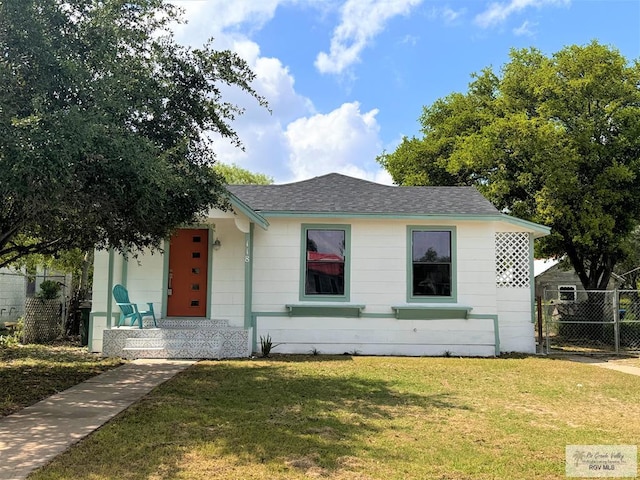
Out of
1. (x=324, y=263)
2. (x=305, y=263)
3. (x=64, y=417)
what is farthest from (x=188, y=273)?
(x=64, y=417)

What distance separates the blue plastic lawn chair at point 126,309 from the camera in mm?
10453

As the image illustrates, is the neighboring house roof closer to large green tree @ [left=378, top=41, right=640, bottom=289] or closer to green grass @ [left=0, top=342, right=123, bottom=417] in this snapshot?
large green tree @ [left=378, top=41, right=640, bottom=289]

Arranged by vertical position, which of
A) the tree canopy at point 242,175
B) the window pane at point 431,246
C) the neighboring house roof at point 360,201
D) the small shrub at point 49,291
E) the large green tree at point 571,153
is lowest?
the small shrub at point 49,291

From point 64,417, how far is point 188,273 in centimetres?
592

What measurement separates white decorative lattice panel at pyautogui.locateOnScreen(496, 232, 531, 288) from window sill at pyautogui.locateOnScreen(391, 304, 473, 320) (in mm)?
1255

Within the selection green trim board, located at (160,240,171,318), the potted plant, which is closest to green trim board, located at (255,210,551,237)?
green trim board, located at (160,240,171,318)

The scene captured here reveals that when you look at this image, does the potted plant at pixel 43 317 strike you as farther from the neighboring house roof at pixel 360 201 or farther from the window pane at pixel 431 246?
the window pane at pixel 431 246

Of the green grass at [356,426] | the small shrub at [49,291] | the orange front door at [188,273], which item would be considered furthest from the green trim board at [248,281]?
the small shrub at [49,291]

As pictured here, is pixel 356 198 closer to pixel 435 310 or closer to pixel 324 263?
pixel 324 263

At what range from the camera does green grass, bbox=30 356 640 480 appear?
4.18 metres

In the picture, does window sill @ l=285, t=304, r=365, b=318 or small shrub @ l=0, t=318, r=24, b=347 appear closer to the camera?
window sill @ l=285, t=304, r=365, b=318

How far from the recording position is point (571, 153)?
49.5 ft

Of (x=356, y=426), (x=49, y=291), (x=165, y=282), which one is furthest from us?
(x=49, y=291)

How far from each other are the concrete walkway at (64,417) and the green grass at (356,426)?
0.19 meters
